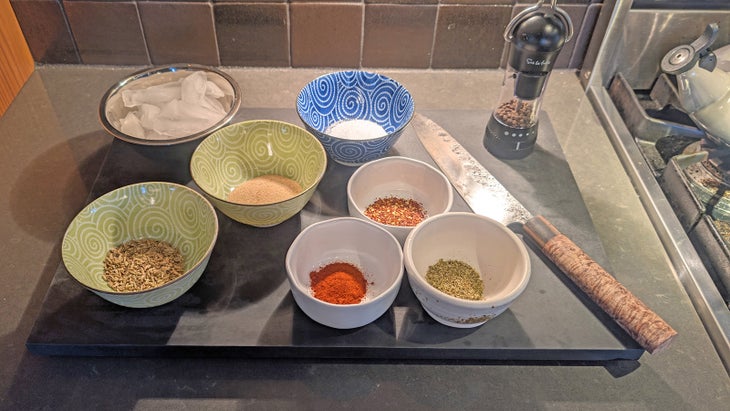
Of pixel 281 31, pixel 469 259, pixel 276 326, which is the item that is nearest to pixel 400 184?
pixel 469 259

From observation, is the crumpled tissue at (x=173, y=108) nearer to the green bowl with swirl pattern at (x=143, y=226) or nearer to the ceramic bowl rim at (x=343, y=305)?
the green bowl with swirl pattern at (x=143, y=226)

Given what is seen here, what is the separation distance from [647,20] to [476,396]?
698mm

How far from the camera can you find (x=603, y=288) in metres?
0.64

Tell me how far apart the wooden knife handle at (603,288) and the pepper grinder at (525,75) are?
6.7 inches

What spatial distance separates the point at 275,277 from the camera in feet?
2.21

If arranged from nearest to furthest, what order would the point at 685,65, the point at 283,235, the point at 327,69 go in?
1. the point at 283,235
2. the point at 685,65
3. the point at 327,69

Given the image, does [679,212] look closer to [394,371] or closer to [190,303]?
Result: [394,371]

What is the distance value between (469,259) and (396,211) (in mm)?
118

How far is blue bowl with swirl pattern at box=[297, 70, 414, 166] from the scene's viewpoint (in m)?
0.82

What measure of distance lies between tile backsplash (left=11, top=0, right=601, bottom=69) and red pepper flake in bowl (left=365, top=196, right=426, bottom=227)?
14.3 inches

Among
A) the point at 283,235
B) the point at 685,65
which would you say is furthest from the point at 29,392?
the point at 685,65

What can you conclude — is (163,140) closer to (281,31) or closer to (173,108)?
(173,108)

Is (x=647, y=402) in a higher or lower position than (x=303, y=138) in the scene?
lower

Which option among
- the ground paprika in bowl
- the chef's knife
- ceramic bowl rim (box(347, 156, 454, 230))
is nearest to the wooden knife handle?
the chef's knife
